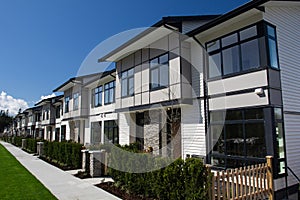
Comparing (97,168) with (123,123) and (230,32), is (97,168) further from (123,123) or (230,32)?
(230,32)

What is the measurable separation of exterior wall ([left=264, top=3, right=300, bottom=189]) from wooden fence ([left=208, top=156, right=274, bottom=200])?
4.22 feet

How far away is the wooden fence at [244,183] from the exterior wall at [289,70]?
1.28 meters

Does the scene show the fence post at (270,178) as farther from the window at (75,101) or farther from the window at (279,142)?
the window at (75,101)

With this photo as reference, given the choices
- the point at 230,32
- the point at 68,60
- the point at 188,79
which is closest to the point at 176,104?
the point at 188,79

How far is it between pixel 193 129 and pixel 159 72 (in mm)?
3626

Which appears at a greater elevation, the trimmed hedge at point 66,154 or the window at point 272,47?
the window at point 272,47

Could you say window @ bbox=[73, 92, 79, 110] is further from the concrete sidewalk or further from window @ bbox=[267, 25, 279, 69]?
window @ bbox=[267, 25, 279, 69]

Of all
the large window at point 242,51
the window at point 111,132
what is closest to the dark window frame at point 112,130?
the window at point 111,132

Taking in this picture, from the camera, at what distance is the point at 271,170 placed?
722 centimetres

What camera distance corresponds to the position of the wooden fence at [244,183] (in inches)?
234

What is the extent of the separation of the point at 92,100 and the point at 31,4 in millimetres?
12760

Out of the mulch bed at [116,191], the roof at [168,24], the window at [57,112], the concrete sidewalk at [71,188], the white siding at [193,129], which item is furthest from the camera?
the window at [57,112]

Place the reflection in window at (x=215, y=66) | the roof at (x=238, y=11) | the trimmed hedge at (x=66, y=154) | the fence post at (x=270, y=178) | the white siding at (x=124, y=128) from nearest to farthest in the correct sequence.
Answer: the fence post at (x=270, y=178)
the roof at (x=238, y=11)
the reflection in window at (x=215, y=66)
the trimmed hedge at (x=66, y=154)
the white siding at (x=124, y=128)

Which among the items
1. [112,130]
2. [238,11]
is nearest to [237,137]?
[238,11]
